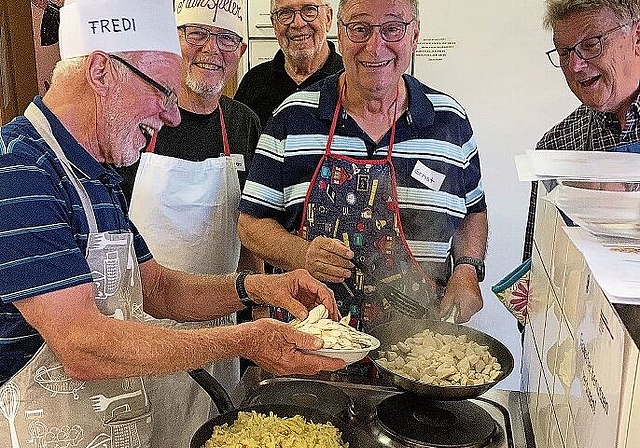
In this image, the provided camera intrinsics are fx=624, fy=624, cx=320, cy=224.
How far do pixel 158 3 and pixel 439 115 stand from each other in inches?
32.3

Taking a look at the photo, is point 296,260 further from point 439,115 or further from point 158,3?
point 158,3

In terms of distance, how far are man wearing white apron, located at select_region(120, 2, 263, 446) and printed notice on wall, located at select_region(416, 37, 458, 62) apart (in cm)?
112

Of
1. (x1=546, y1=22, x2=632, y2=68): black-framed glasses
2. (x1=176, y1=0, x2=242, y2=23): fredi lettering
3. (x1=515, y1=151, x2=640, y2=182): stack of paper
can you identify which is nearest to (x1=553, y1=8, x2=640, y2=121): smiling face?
(x1=546, y1=22, x2=632, y2=68): black-framed glasses

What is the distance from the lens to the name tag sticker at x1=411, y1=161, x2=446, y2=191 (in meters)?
1.67

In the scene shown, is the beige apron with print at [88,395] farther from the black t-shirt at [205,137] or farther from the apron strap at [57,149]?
the black t-shirt at [205,137]

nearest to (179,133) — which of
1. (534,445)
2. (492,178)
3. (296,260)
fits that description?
(296,260)

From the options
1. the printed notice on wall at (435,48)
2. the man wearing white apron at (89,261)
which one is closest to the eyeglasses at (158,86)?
the man wearing white apron at (89,261)

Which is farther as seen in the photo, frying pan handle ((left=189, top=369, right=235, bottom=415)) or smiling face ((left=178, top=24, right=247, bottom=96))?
smiling face ((left=178, top=24, right=247, bottom=96))

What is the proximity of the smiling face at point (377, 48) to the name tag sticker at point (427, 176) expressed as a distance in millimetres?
224

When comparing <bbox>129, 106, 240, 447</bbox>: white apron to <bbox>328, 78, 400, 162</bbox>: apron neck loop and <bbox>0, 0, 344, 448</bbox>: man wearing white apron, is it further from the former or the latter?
<bbox>0, 0, 344, 448</bbox>: man wearing white apron

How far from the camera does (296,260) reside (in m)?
1.62

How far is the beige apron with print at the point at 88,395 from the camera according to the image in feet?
3.50

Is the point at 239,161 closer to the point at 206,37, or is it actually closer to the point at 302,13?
the point at 206,37

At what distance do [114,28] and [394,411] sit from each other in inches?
35.6
